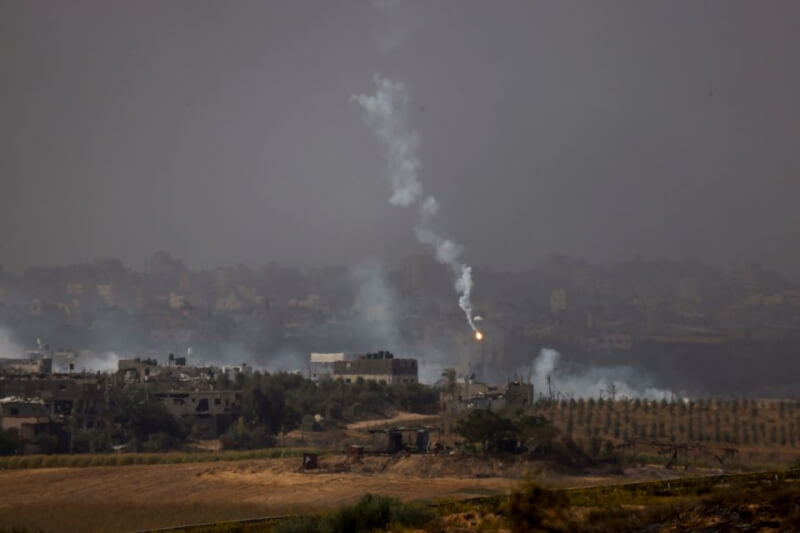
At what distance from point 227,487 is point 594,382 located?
6595 centimetres

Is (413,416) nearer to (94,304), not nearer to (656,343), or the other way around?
(656,343)

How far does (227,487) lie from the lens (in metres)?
40.5

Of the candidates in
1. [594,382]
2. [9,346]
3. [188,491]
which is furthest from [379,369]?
[9,346]

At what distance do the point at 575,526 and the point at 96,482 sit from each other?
85.6 ft

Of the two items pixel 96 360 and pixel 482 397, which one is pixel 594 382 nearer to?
pixel 482 397

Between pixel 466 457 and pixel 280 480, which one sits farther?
pixel 466 457

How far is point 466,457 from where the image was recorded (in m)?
44.5

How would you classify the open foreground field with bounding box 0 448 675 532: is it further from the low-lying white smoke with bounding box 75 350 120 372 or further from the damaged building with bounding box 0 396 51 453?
the low-lying white smoke with bounding box 75 350 120 372

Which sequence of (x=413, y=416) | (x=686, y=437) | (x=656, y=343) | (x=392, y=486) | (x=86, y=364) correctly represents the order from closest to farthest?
(x=392, y=486)
(x=686, y=437)
(x=413, y=416)
(x=656, y=343)
(x=86, y=364)

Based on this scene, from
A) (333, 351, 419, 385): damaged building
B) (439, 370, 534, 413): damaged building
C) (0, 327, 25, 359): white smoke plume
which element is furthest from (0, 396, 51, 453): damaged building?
(0, 327, 25, 359): white smoke plume

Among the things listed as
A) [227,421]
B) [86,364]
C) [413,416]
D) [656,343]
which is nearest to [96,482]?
[227,421]

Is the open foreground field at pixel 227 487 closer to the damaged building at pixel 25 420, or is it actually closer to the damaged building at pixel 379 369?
the damaged building at pixel 25 420

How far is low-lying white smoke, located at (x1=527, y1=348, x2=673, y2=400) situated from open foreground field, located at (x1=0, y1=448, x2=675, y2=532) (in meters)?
46.7

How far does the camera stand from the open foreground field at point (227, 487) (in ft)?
112
